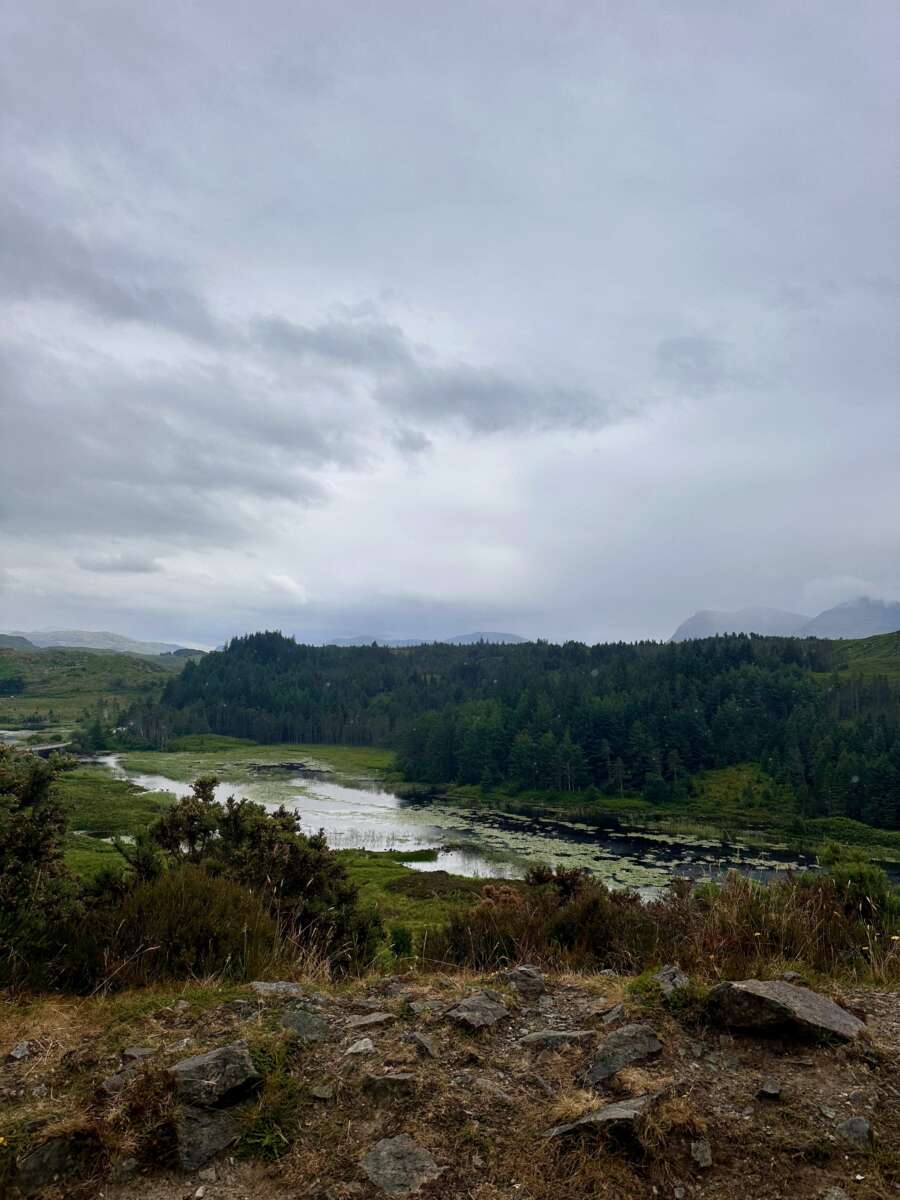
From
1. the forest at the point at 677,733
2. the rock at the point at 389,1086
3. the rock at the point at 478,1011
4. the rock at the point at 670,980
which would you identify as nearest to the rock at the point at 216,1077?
the rock at the point at 389,1086

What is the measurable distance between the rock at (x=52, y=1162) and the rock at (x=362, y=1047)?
6.73 ft

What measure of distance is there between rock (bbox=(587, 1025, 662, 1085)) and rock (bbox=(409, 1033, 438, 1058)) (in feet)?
4.50

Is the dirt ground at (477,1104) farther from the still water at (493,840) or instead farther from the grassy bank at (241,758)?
the grassy bank at (241,758)

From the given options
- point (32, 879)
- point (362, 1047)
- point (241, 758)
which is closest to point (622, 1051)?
point (362, 1047)

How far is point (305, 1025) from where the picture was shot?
631 cm

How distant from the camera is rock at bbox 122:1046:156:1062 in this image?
5742 mm

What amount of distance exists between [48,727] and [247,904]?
659 feet

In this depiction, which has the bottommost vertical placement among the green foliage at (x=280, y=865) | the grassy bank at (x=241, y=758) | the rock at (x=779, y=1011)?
the grassy bank at (x=241, y=758)

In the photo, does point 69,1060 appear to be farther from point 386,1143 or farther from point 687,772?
point 687,772

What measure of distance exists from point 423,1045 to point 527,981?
2.09 meters

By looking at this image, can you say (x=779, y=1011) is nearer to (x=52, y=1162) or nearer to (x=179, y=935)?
(x=52, y=1162)

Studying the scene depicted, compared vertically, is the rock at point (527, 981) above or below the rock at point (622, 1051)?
below

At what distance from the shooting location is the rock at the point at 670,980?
6.44m

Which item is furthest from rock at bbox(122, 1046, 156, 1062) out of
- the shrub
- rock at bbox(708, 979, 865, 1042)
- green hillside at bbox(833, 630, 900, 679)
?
green hillside at bbox(833, 630, 900, 679)
